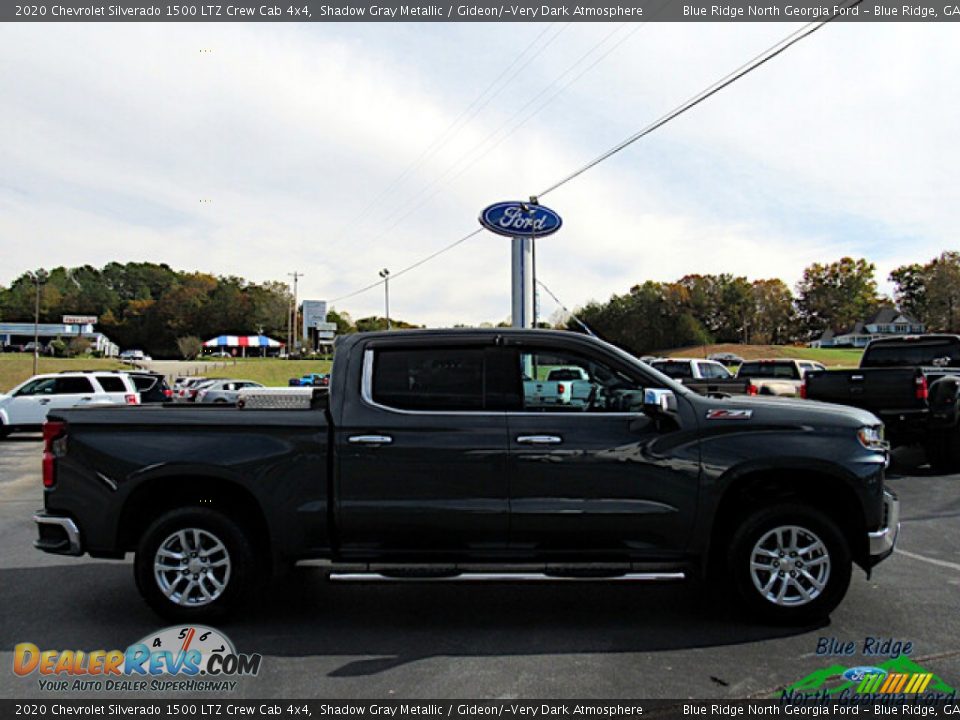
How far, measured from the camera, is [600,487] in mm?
4871

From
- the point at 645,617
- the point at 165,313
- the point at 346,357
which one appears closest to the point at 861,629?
the point at 645,617

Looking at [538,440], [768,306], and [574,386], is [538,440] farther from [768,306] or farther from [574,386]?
[768,306]

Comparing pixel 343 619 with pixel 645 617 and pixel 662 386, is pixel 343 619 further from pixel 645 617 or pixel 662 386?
pixel 662 386

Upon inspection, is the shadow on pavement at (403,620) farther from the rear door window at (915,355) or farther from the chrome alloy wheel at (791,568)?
the rear door window at (915,355)

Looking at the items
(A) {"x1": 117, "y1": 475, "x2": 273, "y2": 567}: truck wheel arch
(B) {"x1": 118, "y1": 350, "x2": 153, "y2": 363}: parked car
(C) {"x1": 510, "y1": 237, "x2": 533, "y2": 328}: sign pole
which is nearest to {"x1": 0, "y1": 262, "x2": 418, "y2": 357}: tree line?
(B) {"x1": 118, "y1": 350, "x2": 153, "y2": 363}: parked car

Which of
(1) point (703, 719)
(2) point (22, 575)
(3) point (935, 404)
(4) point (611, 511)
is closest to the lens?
(1) point (703, 719)

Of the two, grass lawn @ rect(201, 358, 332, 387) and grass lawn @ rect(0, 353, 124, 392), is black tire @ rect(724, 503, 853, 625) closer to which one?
grass lawn @ rect(0, 353, 124, 392)

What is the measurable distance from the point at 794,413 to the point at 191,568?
410 centimetres

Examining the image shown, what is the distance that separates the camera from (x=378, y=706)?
12.6 ft

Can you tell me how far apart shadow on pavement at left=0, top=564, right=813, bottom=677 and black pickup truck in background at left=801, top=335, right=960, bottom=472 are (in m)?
6.72

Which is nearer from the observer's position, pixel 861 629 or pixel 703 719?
pixel 703 719

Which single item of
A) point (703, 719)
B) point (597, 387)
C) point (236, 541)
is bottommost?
point (703, 719)

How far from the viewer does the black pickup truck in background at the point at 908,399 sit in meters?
11.0

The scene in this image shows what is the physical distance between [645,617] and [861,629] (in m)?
1.36
